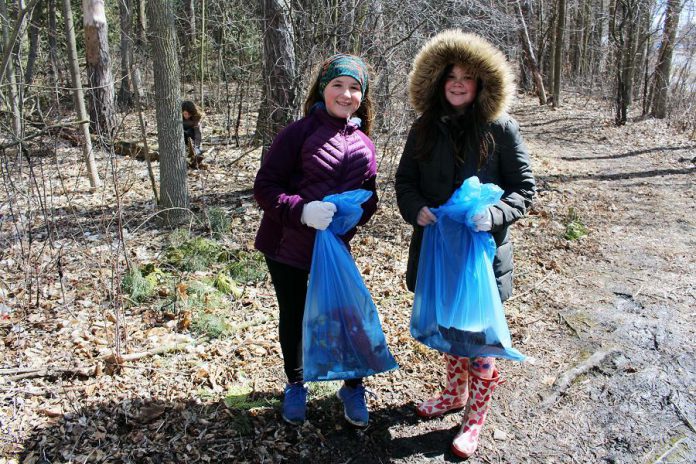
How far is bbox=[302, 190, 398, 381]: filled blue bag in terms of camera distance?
7.48 feet

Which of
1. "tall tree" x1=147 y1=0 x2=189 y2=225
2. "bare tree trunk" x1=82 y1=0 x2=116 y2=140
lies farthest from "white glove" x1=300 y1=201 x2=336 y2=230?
"bare tree trunk" x1=82 y1=0 x2=116 y2=140

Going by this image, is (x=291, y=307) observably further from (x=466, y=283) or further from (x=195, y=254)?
(x=195, y=254)

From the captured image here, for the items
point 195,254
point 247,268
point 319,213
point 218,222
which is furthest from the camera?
point 218,222

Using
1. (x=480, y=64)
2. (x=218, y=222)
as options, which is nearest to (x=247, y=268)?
(x=218, y=222)

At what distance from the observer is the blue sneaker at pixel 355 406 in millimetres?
2533

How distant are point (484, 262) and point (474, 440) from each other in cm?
88

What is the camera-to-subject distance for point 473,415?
246 cm

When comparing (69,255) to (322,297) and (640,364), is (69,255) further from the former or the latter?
(640,364)

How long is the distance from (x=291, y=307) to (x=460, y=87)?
126cm

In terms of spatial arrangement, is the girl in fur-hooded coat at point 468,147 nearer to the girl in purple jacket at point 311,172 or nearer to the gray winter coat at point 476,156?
the gray winter coat at point 476,156

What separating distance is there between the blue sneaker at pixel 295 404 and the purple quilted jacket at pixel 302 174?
66 centimetres

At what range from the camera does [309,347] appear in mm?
2314

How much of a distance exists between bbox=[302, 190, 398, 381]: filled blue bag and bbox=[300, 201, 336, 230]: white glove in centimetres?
10

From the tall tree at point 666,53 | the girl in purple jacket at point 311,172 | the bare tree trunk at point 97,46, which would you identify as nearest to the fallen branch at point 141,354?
the girl in purple jacket at point 311,172
